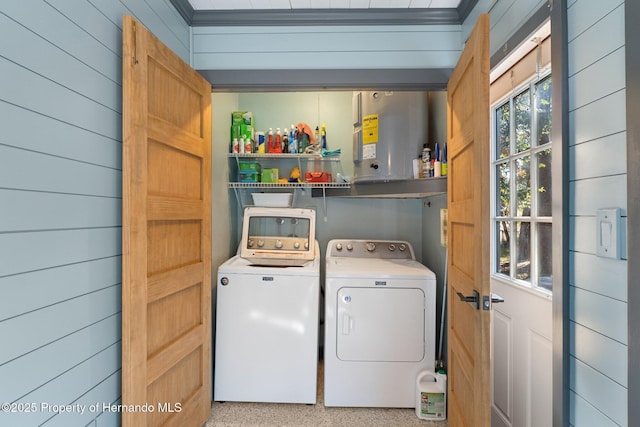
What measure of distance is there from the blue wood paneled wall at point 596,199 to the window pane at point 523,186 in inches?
25.3

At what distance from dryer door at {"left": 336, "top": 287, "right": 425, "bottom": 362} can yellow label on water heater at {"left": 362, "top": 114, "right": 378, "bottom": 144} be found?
1.06 meters

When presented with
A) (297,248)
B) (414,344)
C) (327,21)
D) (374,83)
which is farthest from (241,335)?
(327,21)

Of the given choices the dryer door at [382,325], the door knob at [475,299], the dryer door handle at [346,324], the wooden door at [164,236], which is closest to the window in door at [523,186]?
the door knob at [475,299]

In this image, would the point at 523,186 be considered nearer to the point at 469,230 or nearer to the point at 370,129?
the point at 469,230

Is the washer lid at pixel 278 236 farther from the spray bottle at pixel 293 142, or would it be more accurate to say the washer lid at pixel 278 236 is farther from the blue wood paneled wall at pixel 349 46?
the blue wood paneled wall at pixel 349 46

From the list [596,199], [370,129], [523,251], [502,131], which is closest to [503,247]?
[523,251]

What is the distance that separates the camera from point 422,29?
6.38 feet

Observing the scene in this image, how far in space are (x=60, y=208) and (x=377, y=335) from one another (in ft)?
5.84

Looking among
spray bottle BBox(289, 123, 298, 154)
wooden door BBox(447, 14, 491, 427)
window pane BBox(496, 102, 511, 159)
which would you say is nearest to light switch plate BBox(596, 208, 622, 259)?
wooden door BBox(447, 14, 491, 427)

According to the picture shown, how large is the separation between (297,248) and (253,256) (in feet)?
1.13

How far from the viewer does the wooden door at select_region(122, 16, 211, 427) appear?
4.14 feet

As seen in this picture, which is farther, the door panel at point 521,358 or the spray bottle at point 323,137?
the spray bottle at point 323,137

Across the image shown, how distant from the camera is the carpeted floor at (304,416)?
2.02 m

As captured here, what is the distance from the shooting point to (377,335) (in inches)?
82.7
